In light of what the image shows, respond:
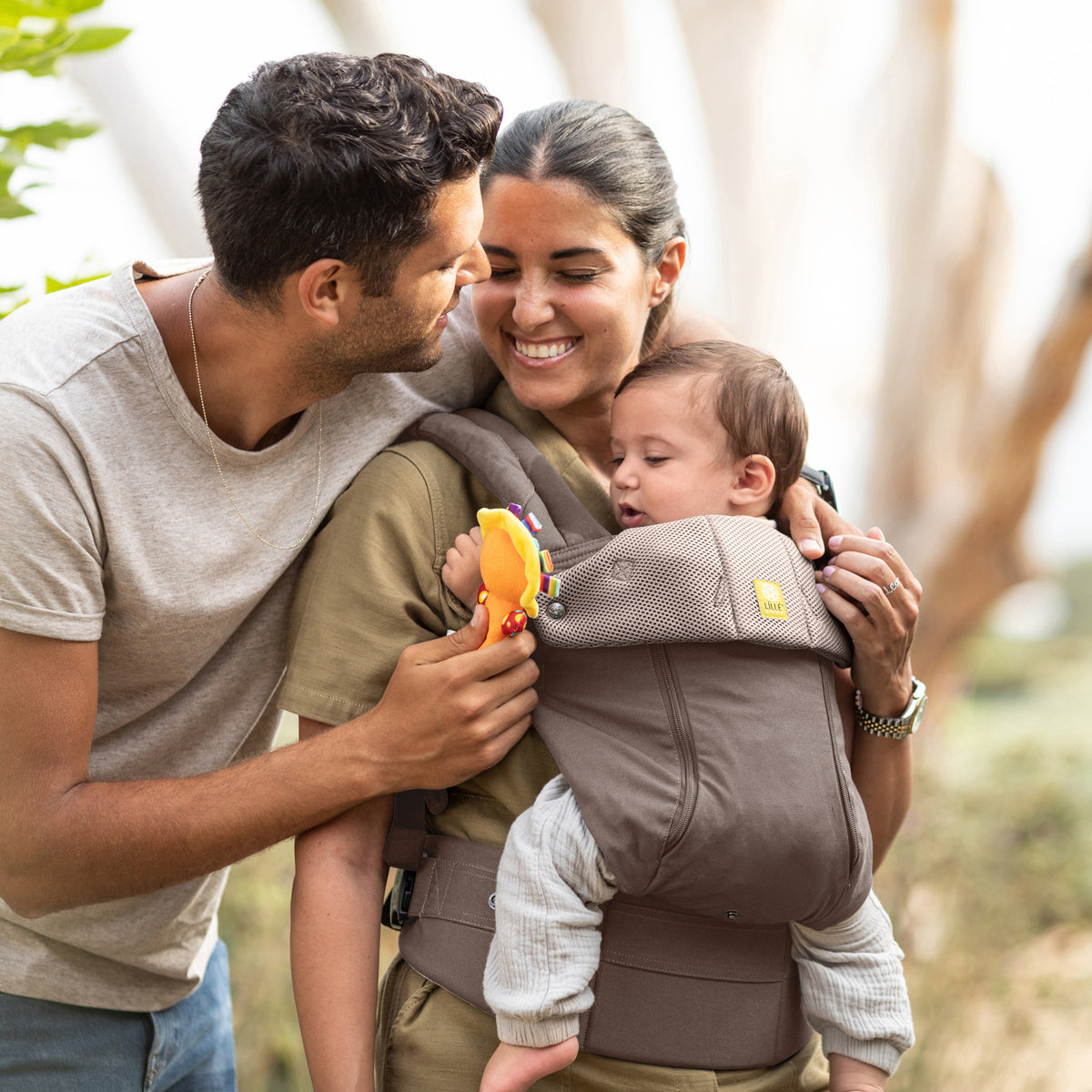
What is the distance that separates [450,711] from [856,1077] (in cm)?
→ 77

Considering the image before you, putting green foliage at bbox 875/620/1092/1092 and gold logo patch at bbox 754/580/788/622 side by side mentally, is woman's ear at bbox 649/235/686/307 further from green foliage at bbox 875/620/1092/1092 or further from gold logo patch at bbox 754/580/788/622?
green foliage at bbox 875/620/1092/1092

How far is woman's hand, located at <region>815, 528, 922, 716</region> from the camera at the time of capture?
1601 millimetres

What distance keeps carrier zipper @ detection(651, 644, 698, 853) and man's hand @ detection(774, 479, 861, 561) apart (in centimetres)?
33

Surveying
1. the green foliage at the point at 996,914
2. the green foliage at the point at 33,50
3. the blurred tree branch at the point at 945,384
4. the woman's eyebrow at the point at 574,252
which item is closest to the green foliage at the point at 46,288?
the green foliage at the point at 33,50

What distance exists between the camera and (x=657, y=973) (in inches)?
60.6

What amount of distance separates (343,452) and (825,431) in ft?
15.7

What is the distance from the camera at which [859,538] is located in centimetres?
168

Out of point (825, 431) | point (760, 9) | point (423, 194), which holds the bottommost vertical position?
point (825, 431)

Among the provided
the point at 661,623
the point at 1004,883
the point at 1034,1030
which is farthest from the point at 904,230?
the point at 661,623

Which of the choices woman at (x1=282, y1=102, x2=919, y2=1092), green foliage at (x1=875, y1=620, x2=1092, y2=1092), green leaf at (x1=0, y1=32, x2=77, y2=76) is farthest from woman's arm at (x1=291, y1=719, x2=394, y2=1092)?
green foliage at (x1=875, y1=620, x2=1092, y2=1092)

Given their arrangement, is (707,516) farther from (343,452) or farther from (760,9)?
(760,9)

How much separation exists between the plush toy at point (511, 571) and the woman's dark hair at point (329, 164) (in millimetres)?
439

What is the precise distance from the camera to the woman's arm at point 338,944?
1566 mm

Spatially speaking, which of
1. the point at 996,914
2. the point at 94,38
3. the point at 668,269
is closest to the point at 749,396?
the point at 668,269
